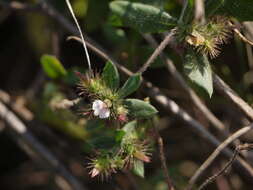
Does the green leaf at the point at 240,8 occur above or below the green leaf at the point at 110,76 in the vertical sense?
above

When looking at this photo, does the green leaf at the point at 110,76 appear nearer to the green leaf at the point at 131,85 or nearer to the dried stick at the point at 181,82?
the green leaf at the point at 131,85

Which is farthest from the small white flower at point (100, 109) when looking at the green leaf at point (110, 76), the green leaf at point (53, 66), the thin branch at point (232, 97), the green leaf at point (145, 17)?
the green leaf at point (53, 66)

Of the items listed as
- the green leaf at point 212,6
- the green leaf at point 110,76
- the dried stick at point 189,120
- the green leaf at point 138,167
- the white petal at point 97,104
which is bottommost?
the green leaf at point 138,167

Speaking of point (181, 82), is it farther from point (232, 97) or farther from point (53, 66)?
point (53, 66)

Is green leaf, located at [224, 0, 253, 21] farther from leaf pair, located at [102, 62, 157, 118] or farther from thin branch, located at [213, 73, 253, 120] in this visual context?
leaf pair, located at [102, 62, 157, 118]

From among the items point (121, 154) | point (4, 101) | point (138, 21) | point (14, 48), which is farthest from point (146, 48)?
point (14, 48)
